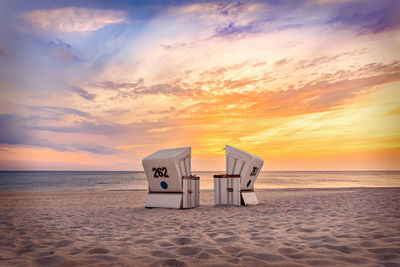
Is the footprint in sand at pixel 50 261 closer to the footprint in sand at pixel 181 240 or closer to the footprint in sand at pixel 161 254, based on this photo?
the footprint in sand at pixel 161 254

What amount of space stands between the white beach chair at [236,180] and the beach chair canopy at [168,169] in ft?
4.69

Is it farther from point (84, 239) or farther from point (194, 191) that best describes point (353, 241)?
point (194, 191)

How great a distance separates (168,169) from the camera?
30.0 feet

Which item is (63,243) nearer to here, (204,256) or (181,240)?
(181,240)

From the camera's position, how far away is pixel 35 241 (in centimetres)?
470

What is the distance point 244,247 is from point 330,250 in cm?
118

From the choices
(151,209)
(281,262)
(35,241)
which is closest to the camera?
(281,262)

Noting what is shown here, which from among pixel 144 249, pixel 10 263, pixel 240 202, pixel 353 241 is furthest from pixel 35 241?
pixel 240 202

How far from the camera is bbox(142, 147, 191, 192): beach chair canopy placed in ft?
29.8

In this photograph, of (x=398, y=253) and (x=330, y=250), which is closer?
(x=398, y=253)


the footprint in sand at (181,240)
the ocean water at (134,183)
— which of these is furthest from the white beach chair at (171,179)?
the ocean water at (134,183)

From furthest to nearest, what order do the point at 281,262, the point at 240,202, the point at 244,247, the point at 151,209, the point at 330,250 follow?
1. the point at 240,202
2. the point at 151,209
3. the point at 244,247
4. the point at 330,250
5. the point at 281,262

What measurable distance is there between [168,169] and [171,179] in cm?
38

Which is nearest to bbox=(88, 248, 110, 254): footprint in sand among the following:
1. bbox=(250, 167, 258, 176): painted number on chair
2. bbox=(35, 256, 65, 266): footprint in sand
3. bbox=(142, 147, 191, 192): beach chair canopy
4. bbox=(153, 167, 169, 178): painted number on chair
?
bbox=(35, 256, 65, 266): footprint in sand
